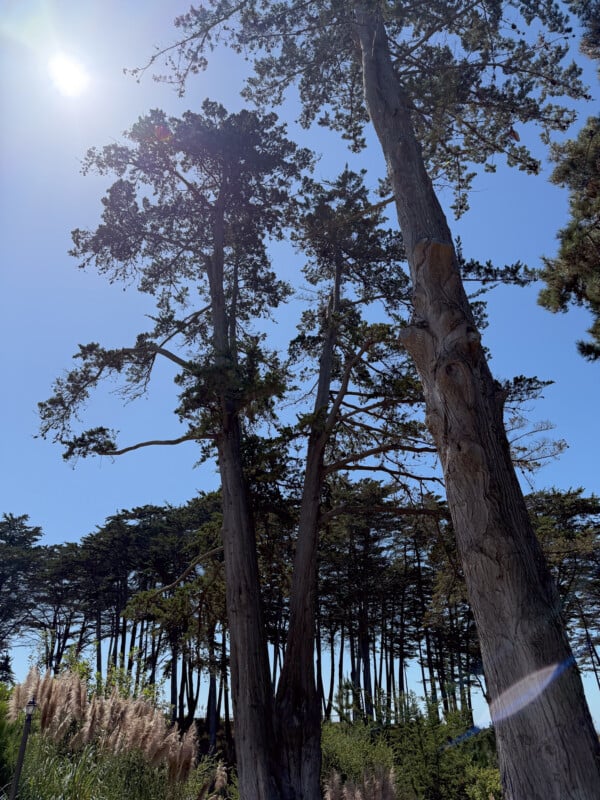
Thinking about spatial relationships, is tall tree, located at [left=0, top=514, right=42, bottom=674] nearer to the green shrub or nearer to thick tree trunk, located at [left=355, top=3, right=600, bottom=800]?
the green shrub

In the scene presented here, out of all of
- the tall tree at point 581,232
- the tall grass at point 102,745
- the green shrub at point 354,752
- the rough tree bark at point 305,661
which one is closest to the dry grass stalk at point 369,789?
the tall grass at point 102,745

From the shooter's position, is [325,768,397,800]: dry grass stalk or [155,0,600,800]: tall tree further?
[325,768,397,800]: dry grass stalk

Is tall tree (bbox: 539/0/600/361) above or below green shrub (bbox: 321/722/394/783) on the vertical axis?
above

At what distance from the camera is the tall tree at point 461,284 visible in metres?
2.49

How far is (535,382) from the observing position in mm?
8258

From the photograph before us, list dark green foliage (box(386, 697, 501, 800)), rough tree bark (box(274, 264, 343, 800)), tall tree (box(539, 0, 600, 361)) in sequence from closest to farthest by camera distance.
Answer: rough tree bark (box(274, 264, 343, 800)) < dark green foliage (box(386, 697, 501, 800)) < tall tree (box(539, 0, 600, 361))

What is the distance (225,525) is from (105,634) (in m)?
26.4

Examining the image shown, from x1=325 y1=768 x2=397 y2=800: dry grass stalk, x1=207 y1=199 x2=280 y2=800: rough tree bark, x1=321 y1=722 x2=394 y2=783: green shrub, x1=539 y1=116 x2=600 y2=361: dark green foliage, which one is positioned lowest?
x1=325 y1=768 x2=397 y2=800: dry grass stalk

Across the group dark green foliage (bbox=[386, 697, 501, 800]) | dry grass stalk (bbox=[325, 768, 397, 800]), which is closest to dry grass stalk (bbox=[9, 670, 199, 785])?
dry grass stalk (bbox=[325, 768, 397, 800])

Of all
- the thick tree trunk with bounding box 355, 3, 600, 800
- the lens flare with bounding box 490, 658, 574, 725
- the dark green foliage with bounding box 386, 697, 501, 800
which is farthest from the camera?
the dark green foliage with bounding box 386, 697, 501, 800

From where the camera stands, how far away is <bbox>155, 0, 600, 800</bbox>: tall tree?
8.18ft

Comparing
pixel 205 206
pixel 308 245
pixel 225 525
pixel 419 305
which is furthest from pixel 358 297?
pixel 419 305

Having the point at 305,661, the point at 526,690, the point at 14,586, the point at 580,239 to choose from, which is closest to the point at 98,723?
the point at 305,661

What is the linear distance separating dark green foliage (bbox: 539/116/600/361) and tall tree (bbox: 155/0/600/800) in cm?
283
